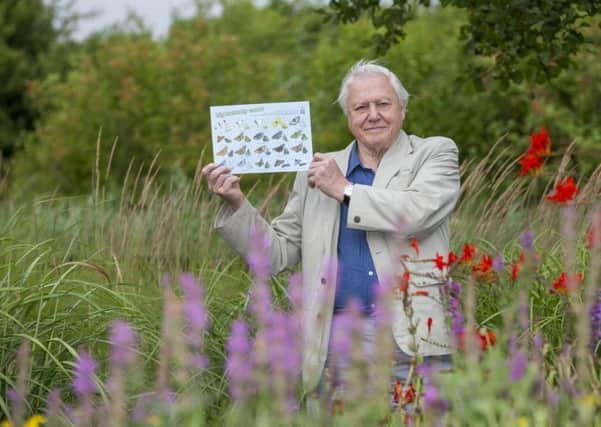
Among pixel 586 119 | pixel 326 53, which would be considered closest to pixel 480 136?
pixel 586 119

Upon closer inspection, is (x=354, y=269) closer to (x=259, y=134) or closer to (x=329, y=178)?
(x=329, y=178)

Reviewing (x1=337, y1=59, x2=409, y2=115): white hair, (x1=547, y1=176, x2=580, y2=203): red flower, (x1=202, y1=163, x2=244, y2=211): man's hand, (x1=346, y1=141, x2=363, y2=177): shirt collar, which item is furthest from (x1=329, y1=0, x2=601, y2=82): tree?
(x1=202, y1=163, x2=244, y2=211): man's hand

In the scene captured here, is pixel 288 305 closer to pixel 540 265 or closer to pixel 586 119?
pixel 540 265

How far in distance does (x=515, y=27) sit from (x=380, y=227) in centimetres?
247

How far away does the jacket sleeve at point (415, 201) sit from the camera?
140 inches

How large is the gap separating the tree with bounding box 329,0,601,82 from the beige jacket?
1.73 m

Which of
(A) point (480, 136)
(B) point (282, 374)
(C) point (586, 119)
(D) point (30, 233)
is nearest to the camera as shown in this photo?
(B) point (282, 374)

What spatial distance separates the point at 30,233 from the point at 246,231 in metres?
2.51

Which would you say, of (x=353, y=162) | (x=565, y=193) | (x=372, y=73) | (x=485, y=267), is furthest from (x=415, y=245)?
(x=565, y=193)

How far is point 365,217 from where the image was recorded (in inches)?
140

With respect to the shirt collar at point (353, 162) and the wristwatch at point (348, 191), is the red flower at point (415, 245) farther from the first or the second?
the shirt collar at point (353, 162)

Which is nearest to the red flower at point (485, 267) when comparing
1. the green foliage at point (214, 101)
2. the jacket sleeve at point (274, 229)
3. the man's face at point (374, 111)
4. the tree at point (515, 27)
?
the man's face at point (374, 111)

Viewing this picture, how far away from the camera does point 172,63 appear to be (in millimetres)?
16391

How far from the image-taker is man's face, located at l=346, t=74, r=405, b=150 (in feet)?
12.4
